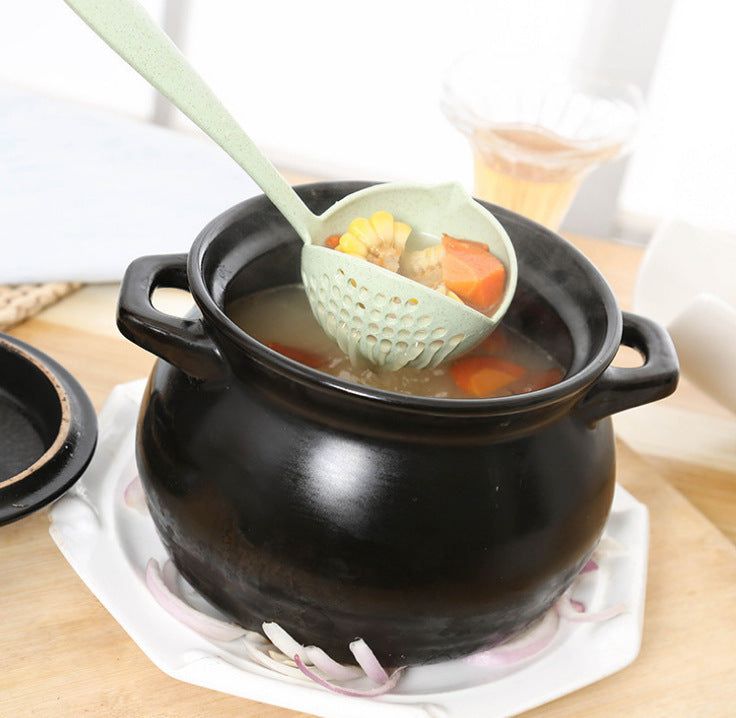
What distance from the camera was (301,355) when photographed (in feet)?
2.64

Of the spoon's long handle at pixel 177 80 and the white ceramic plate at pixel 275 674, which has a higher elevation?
the spoon's long handle at pixel 177 80

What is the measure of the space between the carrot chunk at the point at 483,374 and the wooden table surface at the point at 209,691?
0.25 m

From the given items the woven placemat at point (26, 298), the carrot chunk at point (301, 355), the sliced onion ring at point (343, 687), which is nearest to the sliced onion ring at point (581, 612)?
the sliced onion ring at point (343, 687)

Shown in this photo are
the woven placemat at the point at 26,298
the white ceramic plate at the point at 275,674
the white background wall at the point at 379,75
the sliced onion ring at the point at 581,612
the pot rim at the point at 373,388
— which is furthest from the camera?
the white background wall at the point at 379,75

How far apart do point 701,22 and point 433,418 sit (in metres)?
1.92

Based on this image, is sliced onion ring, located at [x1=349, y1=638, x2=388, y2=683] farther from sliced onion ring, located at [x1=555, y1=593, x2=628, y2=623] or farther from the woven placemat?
the woven placemat

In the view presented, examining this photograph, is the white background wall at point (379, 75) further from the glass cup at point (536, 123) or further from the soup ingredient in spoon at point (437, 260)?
the soup ingredient in spoon at point (437, 260)

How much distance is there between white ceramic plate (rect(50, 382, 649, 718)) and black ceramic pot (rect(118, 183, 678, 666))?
4cm

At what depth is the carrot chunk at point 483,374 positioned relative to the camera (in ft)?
2.68

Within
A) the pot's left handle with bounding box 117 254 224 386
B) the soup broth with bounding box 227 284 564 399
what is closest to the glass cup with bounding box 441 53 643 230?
the soup broth with bounding box 227 284 564 399

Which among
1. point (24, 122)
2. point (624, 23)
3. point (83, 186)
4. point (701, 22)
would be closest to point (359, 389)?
point (83, 186)

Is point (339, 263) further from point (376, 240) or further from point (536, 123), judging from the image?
point (536, 123)

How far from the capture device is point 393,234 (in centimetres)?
83

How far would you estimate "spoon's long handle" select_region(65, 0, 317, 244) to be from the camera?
2.20ft
